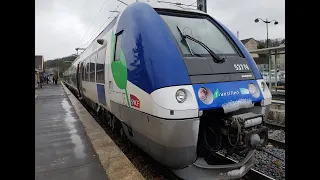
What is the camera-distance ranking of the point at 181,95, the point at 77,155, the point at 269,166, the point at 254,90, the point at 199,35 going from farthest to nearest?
the point at 269,166, the point at 77,155, the point at 199,35, the point at 254,90, the point at 181,95

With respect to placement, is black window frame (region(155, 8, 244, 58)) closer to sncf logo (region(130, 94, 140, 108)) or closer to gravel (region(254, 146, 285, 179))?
sncf logo (region(130, 94, 140, 108))

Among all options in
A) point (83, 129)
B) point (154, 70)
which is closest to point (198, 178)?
point (154, 70)

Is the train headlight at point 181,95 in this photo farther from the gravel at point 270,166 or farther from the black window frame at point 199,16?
the gravel at point 270,166

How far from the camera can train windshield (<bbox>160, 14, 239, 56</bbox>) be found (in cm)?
390

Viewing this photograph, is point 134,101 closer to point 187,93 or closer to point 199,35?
point 187,93

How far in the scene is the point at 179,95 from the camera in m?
3.26

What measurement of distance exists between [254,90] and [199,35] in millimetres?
1195

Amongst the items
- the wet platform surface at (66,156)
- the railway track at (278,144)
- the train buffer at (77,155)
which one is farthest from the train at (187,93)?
the railway track at (278,144)

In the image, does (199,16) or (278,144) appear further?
(278,144)

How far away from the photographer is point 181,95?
3.27 metres

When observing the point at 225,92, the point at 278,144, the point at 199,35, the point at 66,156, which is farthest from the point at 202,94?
the point at 278,144

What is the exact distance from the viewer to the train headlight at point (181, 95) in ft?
10.6

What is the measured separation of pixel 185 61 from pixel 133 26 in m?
1.07
